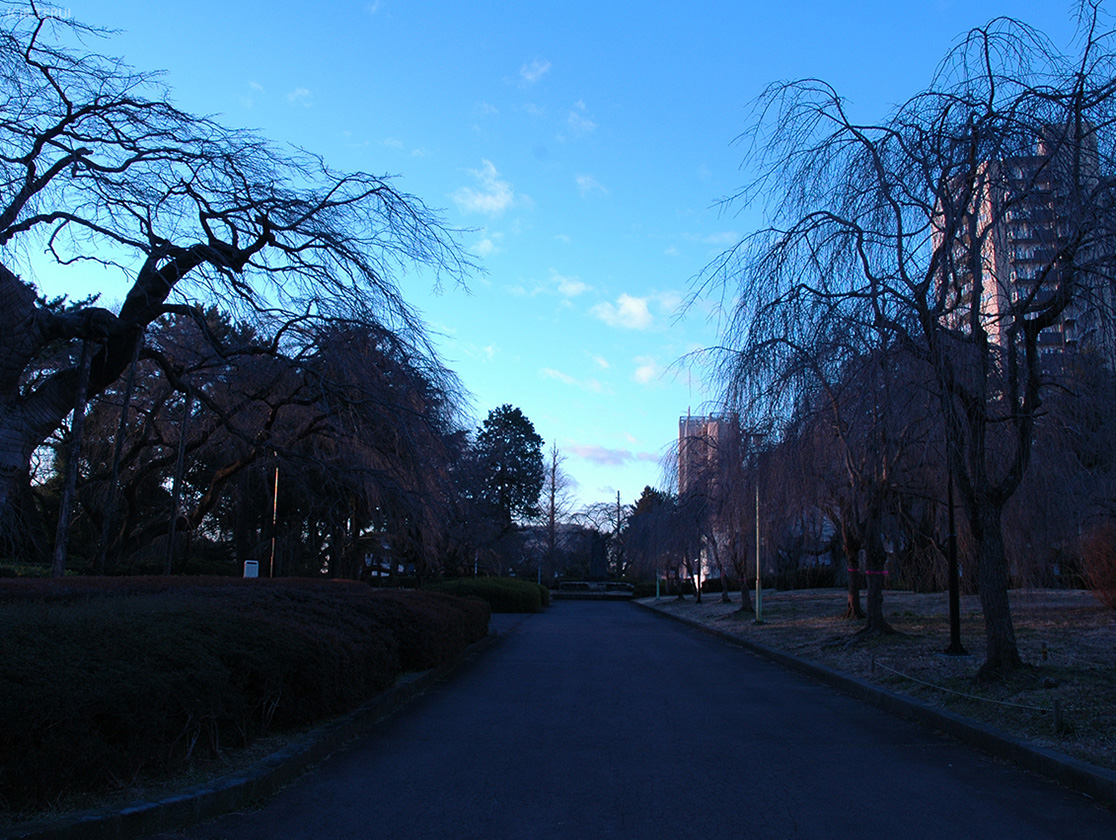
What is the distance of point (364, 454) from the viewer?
1335cm

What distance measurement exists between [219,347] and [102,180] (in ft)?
7.55

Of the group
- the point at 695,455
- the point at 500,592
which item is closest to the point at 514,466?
the point at 500,592

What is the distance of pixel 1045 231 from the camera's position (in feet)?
31.2

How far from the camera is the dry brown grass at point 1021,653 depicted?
26.8ft

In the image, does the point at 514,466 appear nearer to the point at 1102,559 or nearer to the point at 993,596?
the point at 1102,559

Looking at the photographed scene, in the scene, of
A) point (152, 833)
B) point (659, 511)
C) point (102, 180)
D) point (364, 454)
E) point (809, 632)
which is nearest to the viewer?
point (152, 833)

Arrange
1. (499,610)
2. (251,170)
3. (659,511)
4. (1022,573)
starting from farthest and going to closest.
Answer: (659,511)
(499,610)
(1022,573)
(251,170)

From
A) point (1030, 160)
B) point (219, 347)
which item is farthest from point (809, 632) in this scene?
point (219, 347)

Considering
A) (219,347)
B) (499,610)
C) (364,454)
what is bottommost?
(499,610)

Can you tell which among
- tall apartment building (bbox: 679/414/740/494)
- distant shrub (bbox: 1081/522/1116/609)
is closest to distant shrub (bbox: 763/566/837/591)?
tall apartment building (bbox: 679/414/740/494)

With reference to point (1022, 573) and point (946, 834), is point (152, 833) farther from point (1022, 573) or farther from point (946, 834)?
point (1022, 573)

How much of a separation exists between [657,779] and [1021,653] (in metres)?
8.91

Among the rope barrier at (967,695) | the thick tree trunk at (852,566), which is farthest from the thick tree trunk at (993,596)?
the thick tree trunk at (852,566)

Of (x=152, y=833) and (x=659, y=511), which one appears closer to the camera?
(x=152, y=833)
